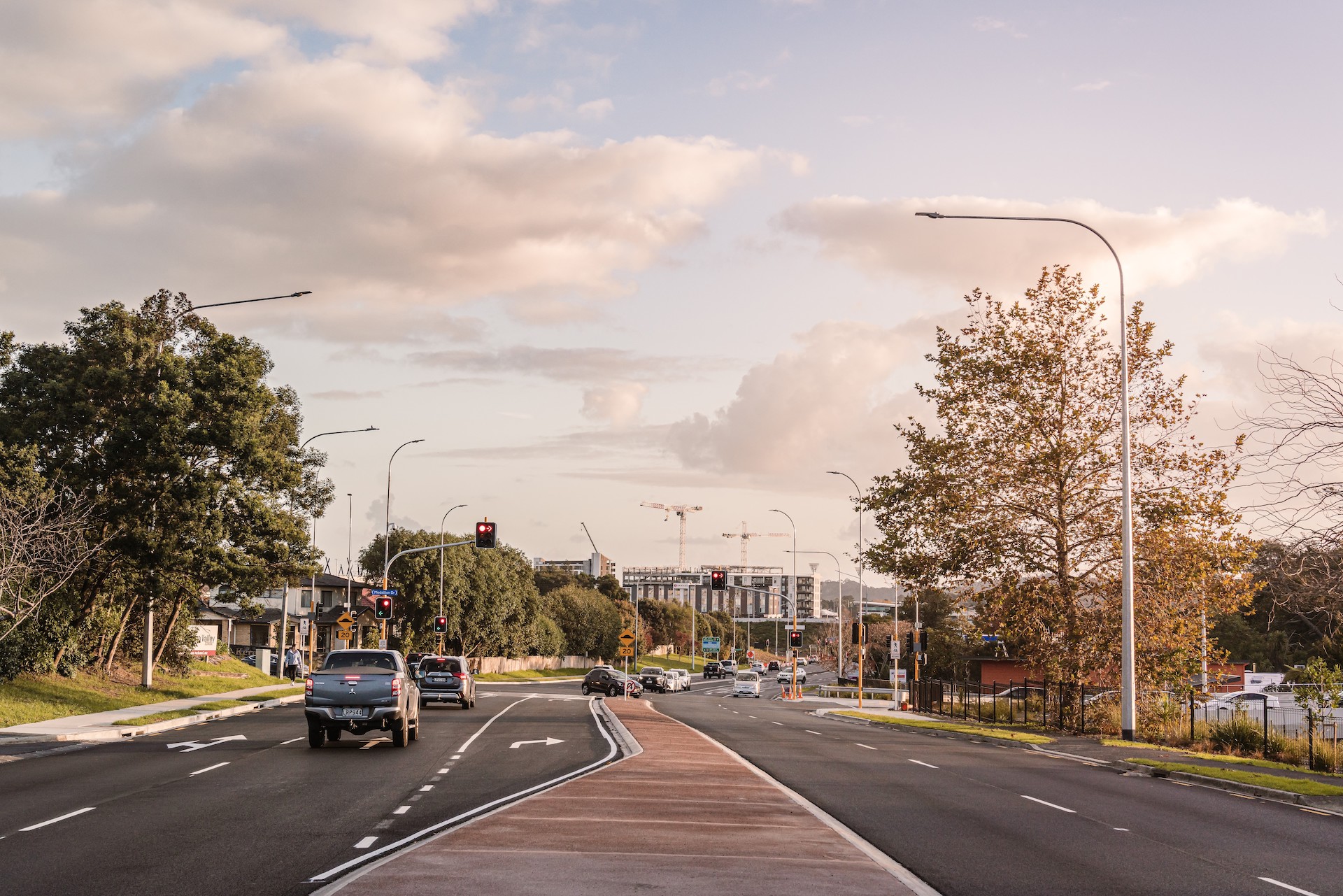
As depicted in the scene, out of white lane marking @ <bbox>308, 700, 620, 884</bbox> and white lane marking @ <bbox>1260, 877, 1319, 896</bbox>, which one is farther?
white lane marking @ <bbox>1260, 877, 1319, 896</bbox>

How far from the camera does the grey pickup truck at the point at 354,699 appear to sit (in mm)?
25094

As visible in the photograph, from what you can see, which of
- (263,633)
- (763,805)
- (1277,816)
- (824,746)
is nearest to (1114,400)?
(824,746)

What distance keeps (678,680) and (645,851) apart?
74.9m

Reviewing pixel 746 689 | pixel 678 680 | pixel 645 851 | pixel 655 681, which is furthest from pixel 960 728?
pixel 678 680

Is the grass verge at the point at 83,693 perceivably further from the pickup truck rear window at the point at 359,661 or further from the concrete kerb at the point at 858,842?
the concrete kerb at the point at 858,842

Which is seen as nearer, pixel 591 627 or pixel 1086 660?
pixel 1086 660

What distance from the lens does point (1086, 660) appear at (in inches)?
1471

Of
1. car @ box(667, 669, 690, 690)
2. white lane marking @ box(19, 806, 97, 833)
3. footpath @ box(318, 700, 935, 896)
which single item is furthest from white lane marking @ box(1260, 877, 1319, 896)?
car @ box(667, 669, 690, 690)

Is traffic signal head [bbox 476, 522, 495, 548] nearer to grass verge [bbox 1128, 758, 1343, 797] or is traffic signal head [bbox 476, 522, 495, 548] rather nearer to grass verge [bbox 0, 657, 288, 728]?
grass verge [bbox 0, 657, 288, 728]

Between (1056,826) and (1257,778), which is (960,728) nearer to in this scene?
(1257,778)

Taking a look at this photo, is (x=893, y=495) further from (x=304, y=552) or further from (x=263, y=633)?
(x=263, y=633)

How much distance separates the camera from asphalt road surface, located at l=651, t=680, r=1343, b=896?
11.4 meters

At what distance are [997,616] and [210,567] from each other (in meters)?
24.2

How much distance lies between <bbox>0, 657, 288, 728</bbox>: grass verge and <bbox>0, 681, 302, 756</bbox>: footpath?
48 centimetres
